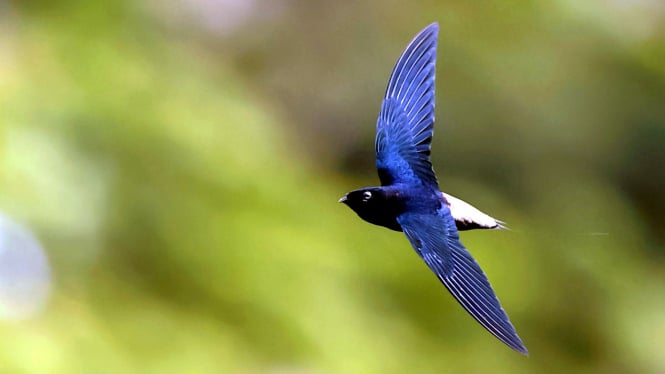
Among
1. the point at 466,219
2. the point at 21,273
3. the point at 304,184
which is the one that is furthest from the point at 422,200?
the point at 304,184

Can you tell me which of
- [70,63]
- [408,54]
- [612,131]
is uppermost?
[70,63]

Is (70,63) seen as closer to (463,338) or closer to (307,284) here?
(307,284)

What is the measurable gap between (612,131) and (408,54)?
2638 millimetres

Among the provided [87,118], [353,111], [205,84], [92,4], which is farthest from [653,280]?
[92,4]

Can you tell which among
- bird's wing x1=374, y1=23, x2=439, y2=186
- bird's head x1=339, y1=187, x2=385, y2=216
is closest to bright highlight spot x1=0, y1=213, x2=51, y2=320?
bird's wing x1=374, y1=23, x2=439, y2=186

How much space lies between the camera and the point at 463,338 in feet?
8.71

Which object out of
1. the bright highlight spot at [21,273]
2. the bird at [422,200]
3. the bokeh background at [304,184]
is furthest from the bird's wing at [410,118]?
the bright highlight spot at [21,273]

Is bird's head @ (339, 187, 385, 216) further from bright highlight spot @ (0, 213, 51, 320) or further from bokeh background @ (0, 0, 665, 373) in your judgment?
bright highlight spot @ (0, 213, 51, 320)

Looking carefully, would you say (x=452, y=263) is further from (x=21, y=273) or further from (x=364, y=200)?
(x=21, y=273)

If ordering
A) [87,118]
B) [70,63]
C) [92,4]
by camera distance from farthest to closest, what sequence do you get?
[92,4] < [70,63] < [87,118]

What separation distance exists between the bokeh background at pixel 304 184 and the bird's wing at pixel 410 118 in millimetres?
1733

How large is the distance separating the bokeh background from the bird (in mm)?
1751

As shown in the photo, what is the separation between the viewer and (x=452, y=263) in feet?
1.85

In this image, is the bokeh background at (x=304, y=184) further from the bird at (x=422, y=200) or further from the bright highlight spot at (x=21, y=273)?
the bird at (x=422, y=200)
